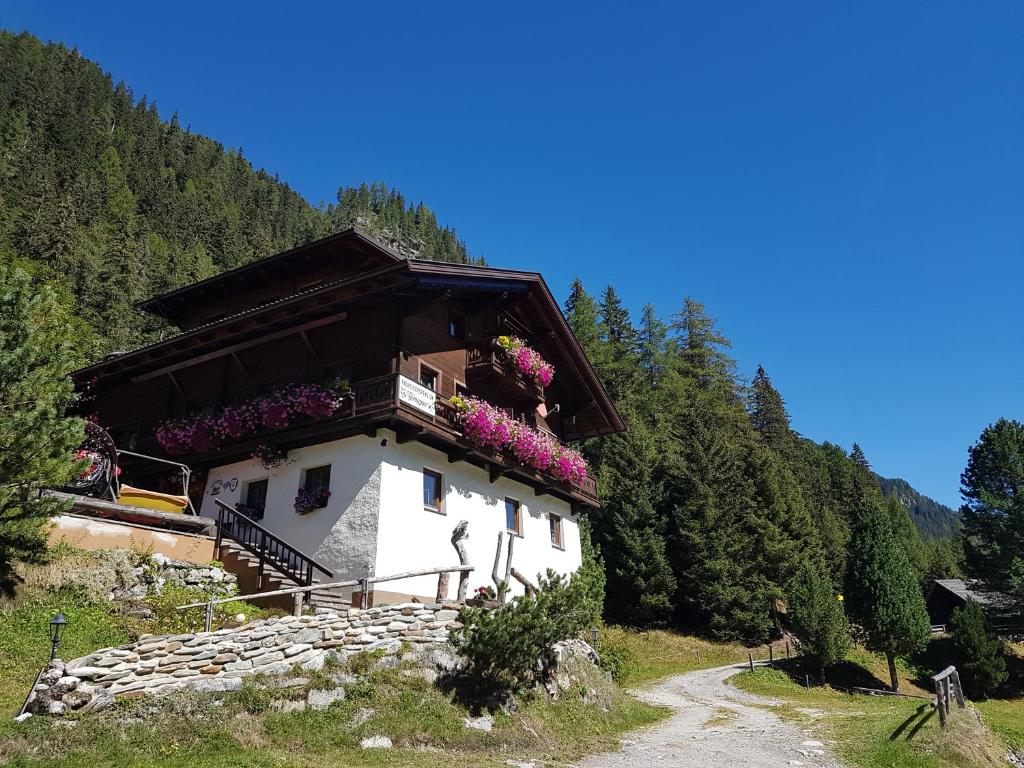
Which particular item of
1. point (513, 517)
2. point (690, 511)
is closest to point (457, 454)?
point (513, 517)

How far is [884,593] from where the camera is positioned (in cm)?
3744

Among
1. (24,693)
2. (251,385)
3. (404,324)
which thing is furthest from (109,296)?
(24,693)

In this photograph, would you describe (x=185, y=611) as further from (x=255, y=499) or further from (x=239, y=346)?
(x=239, y=346)

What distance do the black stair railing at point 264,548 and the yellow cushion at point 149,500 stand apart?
1251 millimetres

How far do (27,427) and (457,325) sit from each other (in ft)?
40.9

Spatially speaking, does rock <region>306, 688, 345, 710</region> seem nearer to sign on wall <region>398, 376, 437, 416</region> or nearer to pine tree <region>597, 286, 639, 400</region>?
sign on wall <region>398, 376, 437, 416</region>

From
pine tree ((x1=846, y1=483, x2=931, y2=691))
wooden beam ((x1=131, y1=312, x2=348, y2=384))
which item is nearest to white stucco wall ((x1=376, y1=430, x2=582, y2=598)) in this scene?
wooden beam ((x1=131, y1=312, x2=348, y2=384))

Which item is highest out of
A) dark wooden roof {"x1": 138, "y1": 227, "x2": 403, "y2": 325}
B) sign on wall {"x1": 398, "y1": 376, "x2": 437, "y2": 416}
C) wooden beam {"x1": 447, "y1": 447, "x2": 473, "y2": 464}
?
dark wooden roof {"x1": 138, "y1": 227, "x2": 403, "y2": 325}

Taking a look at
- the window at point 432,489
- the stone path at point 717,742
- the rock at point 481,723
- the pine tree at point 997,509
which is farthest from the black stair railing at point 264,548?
the pine tree at point 997,509

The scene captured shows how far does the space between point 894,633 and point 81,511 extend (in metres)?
36.7

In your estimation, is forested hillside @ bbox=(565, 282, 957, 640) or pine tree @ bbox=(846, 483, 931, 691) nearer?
pine tree @ bbox=(846, 483, 931, 691)

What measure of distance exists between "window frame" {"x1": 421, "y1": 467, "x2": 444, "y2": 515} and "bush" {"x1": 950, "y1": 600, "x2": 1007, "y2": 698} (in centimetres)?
3450

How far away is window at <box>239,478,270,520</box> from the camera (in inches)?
794

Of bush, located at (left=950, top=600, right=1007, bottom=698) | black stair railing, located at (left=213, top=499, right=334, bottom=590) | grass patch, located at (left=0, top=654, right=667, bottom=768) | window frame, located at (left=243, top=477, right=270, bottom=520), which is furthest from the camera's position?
bush, located at (left=950, top=600, right=1007, bottom=698)
